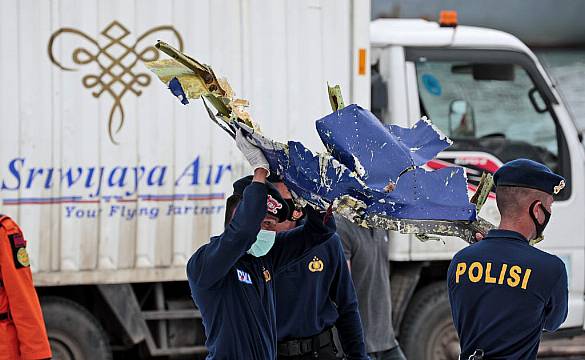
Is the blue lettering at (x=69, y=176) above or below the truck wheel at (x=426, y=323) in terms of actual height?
above

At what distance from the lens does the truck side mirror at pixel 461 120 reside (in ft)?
24.9

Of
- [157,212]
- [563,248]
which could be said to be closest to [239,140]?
[157,212]

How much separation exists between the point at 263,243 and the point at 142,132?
286 centimetres

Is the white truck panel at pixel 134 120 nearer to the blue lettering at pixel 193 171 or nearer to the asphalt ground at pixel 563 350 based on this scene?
the blue lettering at pixel 193 171

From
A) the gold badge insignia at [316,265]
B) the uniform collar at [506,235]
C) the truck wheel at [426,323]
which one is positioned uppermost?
the uniform collar at [506,235]

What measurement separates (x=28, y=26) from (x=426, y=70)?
2.90 metres

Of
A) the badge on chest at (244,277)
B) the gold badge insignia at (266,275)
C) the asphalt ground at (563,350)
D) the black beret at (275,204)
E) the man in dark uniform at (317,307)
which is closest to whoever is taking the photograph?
the black beret at (275,204)

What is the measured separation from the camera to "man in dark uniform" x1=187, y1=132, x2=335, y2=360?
3.71 meters

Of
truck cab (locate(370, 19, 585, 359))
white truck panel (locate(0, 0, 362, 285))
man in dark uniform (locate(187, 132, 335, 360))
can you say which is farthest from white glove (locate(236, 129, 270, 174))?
truck cab (locate(370, 19, 585, 359))

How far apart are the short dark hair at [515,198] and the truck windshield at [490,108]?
11.9ft

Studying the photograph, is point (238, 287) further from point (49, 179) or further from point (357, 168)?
point (49, 179)

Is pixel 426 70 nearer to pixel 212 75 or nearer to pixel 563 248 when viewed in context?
pixel 563 248

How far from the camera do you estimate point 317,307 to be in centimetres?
479

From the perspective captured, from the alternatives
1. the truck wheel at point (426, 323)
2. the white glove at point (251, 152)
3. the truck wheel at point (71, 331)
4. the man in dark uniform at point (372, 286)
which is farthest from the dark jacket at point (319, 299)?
the truck wheel at point (426, 323)
